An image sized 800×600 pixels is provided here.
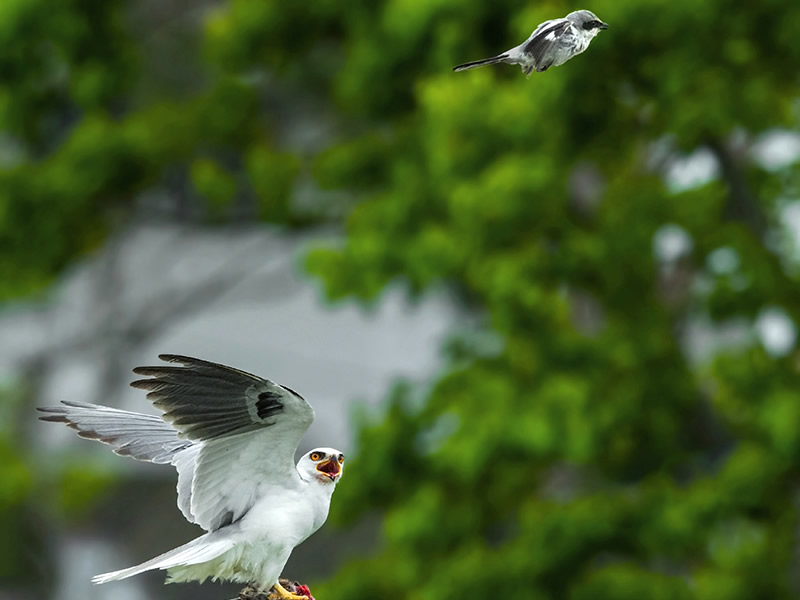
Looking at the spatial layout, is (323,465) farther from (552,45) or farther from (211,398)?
(552,45)

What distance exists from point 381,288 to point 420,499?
4.21 ft

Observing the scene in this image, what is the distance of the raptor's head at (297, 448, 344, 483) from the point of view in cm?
150

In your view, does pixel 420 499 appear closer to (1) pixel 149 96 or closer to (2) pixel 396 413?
(2) pixel 396 413

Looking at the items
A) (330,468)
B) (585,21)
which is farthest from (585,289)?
(585,21)

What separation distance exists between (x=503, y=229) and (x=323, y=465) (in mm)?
5088

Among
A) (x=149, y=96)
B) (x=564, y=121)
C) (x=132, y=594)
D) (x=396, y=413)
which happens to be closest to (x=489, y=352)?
(x=396, y=413)

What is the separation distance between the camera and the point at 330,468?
5.00 ft

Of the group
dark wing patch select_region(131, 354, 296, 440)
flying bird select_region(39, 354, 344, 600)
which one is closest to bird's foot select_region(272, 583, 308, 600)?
flying bird select_region(39, 354, 344, 600)

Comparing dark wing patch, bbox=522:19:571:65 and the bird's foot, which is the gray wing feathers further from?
dark wing patch, bbox=522:19:571:65

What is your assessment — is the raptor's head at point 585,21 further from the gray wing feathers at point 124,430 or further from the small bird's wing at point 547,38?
the gray wing feathers at point 124,430

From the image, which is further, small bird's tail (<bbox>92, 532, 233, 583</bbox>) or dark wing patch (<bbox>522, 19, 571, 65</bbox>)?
small bird's tail (<bbox>92, 532, 233, 583</bbox>)

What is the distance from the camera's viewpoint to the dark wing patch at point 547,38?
4.02 ft

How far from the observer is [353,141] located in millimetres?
8664

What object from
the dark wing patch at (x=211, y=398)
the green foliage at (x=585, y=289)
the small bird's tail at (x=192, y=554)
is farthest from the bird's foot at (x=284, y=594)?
the green foliage at (x=585, y=289)
